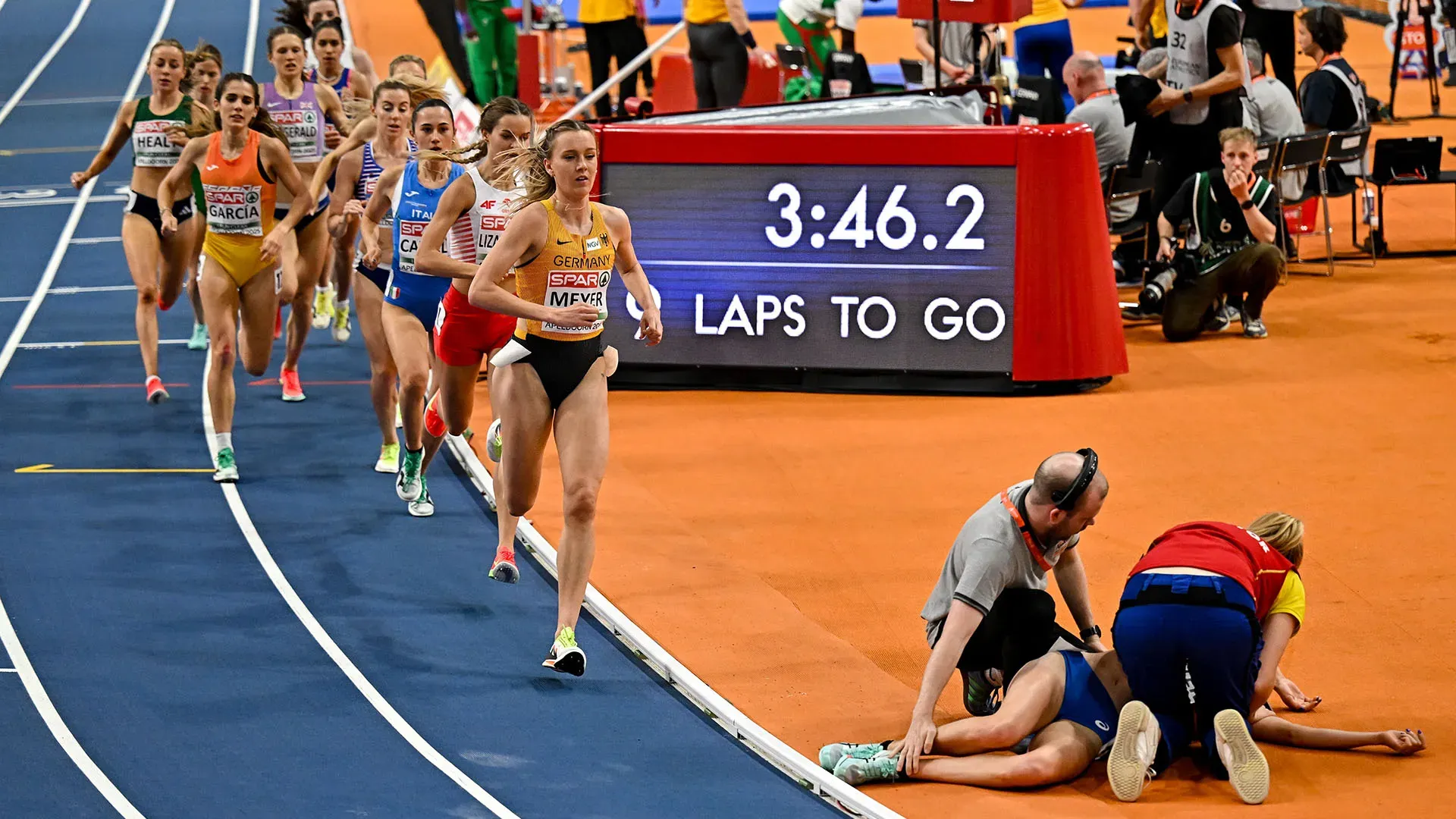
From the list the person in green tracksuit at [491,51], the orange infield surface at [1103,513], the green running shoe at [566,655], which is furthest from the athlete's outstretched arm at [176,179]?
the person in green tracksuit at [491,51]

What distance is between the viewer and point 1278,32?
1795 centimetres

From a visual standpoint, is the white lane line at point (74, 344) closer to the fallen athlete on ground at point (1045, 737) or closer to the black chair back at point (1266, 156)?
the black chair back at point (1266, 156)

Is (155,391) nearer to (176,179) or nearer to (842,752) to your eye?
(176,179)

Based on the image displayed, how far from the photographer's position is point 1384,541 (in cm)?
925

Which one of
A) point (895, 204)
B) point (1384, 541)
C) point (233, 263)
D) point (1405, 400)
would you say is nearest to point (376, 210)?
point (233, 263)

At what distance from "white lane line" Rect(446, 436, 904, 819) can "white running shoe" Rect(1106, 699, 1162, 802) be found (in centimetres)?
78

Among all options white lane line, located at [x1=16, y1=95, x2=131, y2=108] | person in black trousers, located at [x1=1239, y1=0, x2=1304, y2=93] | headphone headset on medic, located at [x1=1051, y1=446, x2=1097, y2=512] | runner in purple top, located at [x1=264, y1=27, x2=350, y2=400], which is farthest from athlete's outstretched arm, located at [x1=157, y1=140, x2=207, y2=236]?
white lane line, located at [x1=16, y1=95, x2=131, y2=108]

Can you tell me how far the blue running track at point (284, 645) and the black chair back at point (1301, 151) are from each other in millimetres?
7631

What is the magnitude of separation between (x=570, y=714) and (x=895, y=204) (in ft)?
18.0

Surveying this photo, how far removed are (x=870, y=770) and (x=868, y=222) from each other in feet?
19.7

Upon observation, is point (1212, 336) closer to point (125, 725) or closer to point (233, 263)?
point (233, 263)

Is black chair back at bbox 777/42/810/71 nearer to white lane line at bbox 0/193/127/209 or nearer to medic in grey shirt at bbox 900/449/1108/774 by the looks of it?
white lane line at bbox 0/193/127/209

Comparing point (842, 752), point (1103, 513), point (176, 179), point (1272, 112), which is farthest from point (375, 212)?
point (1272, 112)

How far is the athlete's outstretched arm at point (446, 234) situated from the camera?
8820 millimetres
